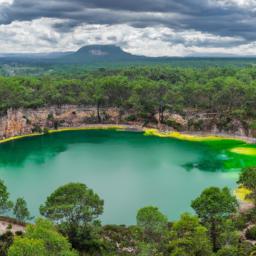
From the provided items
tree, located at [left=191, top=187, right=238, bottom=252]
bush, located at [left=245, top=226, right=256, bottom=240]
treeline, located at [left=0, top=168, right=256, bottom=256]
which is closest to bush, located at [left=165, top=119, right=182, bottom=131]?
treeline, located at [left=0, top=168, right=256, bottom=256]

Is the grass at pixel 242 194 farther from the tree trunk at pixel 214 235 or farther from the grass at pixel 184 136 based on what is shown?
the grass at pixel 184 136

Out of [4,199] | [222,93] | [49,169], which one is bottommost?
[49,169]

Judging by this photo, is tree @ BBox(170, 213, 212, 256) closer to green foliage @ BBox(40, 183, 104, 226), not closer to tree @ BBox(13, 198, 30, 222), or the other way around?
green foliage @ BBox(40, 183, 104, 226)

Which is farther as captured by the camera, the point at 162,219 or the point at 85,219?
the point at 85,219

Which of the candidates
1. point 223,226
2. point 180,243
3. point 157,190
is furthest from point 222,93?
point 180,243

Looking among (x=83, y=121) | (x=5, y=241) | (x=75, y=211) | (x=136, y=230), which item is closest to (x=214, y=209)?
(x=136, y=230)

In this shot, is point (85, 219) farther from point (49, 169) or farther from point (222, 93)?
point (222, 93)

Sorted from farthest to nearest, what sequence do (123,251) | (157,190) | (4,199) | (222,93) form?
(222,93) → (157,190) → (4,199) → (123,251)
